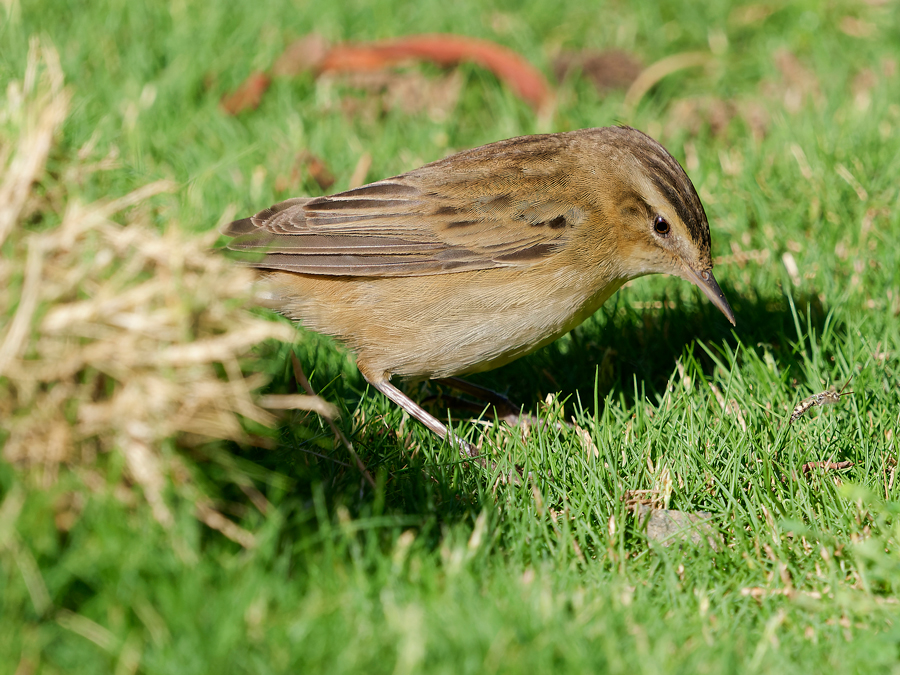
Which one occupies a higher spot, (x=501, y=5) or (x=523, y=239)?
(x=501, y=5)

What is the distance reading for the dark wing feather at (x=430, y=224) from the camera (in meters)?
5.33

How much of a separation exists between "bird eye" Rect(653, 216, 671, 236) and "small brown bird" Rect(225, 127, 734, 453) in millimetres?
13

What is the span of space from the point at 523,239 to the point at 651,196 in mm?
770

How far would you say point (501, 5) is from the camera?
9758 mm

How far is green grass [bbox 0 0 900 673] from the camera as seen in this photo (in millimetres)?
3133

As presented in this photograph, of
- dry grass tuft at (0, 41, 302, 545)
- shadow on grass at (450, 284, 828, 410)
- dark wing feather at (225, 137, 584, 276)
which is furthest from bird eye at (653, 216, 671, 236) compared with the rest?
dry grass tuft at (0, 41, 302, 545)

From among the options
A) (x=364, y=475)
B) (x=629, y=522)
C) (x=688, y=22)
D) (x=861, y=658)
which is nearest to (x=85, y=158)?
(x=364, y=475)

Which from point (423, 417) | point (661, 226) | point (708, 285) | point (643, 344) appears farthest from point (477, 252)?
point (643, 344)

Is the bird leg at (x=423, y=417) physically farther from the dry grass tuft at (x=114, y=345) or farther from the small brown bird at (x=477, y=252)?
the dry grass tuft at (x=114, y=345)

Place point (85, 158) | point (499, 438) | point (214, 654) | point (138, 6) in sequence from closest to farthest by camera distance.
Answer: point (214, 654) < point (85, 158) < point (499, 438) < point (138, 6)

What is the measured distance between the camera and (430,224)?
214 inches

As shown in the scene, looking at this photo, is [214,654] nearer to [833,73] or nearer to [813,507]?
[813,507]

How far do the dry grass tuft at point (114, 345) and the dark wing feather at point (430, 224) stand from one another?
81.3 inches

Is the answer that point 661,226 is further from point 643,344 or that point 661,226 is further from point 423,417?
point 423,417
